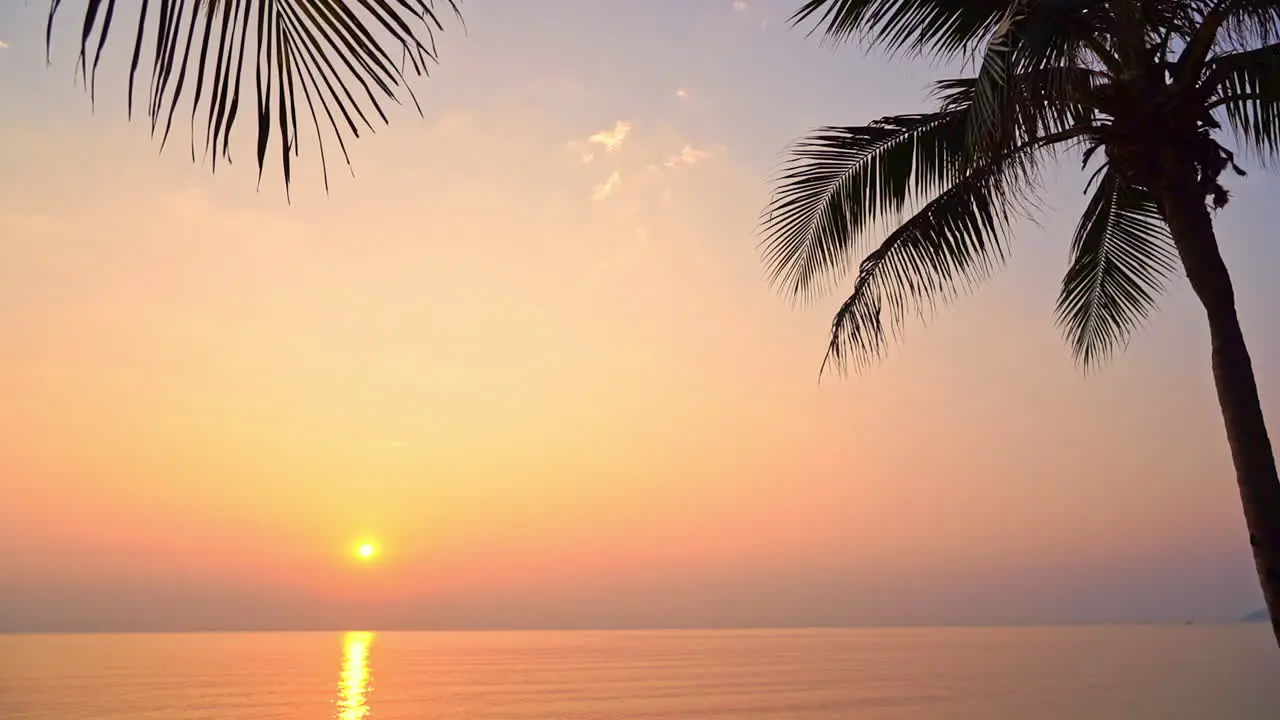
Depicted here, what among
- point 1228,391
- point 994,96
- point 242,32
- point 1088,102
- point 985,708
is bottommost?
point 985,708

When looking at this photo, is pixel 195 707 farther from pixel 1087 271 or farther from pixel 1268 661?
pixel 1268 661

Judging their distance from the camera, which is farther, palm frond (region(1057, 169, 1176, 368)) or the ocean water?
the ocean water

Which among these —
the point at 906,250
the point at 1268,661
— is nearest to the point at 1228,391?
the point at 906,250

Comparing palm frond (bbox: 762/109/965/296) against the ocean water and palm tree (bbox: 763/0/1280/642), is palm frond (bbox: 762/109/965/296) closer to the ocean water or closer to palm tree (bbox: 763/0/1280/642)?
palm tree (bbox: 763/0/1280/642)

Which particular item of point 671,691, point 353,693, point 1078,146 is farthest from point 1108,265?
point 353,693

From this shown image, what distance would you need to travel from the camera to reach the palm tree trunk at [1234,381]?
19.2 feet

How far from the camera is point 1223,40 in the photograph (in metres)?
6.50

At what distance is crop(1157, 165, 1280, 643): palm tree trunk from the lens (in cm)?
587

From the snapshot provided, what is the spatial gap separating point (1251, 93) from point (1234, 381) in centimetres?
200

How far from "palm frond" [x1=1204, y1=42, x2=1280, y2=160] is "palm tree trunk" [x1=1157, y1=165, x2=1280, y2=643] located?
0.67 m

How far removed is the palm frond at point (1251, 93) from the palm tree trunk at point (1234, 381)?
2.19 ft

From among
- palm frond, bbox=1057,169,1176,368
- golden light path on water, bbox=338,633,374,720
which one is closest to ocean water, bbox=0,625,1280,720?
golden light path on water, bbox=338,633,374,720

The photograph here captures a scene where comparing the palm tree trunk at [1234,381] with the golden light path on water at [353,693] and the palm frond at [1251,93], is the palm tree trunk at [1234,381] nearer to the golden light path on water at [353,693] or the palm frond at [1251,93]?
the palm frond at [1251,93]

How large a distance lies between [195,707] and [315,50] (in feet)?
115
